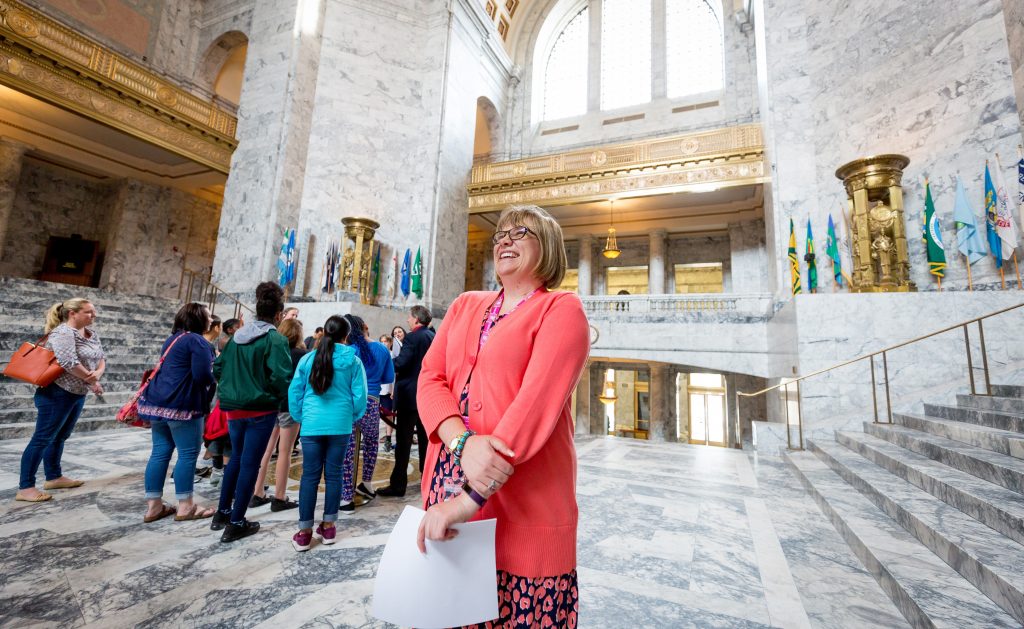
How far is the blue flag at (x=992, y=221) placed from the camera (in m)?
6.76

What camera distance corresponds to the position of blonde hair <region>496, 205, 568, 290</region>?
3.91ft

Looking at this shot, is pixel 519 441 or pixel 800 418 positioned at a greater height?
pixel 519 441

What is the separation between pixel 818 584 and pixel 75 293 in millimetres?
12650

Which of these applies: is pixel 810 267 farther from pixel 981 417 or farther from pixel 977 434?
pixel 977 434

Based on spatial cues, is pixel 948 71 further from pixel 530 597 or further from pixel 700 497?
pixel 530 597

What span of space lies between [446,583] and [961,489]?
374cm

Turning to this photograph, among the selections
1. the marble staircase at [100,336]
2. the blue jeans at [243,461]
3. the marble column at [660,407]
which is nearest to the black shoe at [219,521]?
the blue jeans at [243,461]

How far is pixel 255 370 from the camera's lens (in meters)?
2.94

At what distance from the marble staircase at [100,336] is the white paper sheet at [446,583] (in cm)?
761

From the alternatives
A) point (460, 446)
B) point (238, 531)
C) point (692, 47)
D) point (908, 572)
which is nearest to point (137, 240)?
point (238, 531)

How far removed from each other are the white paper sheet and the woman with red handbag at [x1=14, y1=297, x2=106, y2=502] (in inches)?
157

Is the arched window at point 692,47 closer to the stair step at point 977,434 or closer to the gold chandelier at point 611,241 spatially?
the gold chandelier at point 611,241

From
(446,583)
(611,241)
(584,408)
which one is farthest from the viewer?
(584,408)

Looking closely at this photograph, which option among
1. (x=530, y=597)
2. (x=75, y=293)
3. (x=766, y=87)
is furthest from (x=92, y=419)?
(x=766, y=87)
